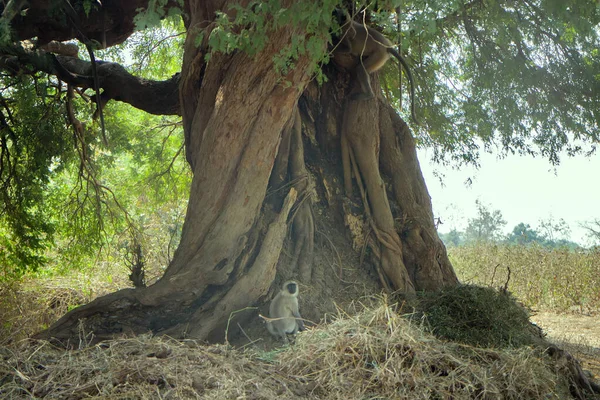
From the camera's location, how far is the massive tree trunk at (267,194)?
6125 millimetres

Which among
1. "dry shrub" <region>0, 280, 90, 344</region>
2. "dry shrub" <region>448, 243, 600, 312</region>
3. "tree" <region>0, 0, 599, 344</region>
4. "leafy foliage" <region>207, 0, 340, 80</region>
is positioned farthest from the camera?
"dry shrub" <region>448, 243, 600, 312</region>

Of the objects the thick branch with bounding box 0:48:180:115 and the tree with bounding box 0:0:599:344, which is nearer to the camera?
the tree with bounding box 0:0:599:344

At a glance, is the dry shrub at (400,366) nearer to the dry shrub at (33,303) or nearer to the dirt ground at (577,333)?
the dirt ground at (577,333)

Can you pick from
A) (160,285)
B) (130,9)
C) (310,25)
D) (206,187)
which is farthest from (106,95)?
(310,25)

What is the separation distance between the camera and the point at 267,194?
23.9 feet

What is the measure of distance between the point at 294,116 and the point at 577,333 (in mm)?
6190

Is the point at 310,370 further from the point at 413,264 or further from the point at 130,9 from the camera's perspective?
the point at 130,9

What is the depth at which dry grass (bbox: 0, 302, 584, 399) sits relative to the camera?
13.9 ft

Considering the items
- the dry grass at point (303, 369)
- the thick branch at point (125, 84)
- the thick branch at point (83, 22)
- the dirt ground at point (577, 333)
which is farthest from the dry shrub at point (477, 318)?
the thick branch at point (83, 22)

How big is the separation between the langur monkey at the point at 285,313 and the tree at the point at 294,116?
0.97ft

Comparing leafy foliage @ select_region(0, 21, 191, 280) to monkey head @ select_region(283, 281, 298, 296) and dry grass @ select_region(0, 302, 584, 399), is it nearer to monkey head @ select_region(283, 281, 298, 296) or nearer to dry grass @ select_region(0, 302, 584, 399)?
monkey head @ select_region(283, 281, 298, 296)

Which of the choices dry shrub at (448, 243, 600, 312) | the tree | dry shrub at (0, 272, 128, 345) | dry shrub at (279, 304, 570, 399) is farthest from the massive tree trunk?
dry shrub at (448, 243, 600, 312)

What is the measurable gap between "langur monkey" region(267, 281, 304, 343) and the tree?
0.97 feet

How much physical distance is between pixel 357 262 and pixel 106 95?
464 centimetres
